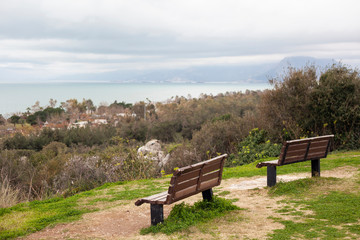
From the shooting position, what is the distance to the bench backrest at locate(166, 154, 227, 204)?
584 centimetres

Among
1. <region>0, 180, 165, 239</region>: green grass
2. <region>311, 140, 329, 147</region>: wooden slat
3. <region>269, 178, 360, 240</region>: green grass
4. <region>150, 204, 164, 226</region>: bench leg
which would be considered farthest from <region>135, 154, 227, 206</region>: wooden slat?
<region>311, 140, 329, 147</region>: wooden slat

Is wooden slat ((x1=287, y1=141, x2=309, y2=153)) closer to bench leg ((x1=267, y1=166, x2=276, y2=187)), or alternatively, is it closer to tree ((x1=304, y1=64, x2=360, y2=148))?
bench leg ((x1=267, y1=166, x2=276, y2=187))

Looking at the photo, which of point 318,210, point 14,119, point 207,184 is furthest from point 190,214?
point 14,119

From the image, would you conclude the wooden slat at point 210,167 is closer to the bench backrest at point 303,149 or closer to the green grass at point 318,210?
the green grass at point 318,210

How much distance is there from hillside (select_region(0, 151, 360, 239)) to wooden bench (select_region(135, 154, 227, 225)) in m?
0.47

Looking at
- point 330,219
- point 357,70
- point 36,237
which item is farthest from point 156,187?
point 357,70

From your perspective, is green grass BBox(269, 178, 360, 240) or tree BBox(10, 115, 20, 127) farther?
tree BBox(10, 115, 20, 127)

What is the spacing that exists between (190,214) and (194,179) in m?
0.57

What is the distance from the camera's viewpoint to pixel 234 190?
28.6 feet

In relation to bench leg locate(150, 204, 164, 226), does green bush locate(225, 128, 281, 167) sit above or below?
below

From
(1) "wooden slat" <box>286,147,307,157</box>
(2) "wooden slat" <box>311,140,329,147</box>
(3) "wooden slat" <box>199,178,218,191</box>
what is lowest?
(3) "wooden slat" <box>199,178,218,191</box>

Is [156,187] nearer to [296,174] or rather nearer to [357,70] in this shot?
[296,174]

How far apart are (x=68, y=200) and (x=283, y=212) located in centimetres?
512

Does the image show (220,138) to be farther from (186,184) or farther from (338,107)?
(186,184)
